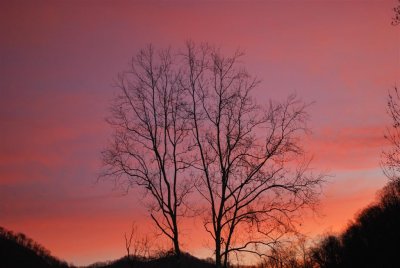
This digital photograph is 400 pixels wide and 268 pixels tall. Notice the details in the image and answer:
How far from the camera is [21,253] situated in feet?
506

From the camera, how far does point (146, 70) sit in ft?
83.5

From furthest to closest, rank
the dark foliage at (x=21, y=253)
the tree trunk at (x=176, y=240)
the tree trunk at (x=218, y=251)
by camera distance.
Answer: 1. the dark foliage at (x=21, y=253)
2. the tree trunk at (x=218, y=251)
3. the tree trunk at (x=176, y=240)

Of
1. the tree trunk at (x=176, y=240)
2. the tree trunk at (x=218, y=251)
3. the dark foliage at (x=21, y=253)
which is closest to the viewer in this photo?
the tree trunk at (x=176, y=240)

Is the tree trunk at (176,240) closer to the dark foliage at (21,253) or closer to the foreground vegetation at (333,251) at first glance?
the foreground vegetation at (333,251)

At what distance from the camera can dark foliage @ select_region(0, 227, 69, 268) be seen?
142625mm

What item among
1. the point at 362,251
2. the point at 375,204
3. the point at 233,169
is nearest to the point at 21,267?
the point at 375,204

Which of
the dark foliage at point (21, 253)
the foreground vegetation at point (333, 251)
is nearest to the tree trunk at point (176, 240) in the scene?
the foreground vegetation at point (333, 251)

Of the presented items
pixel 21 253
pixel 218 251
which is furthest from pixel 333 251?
pixel 21 253

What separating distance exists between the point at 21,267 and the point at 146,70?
135 metres

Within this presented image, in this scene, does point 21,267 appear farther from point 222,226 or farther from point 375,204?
point 222,226

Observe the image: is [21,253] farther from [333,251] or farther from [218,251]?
[218,251]

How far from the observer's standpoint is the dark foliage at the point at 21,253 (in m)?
143

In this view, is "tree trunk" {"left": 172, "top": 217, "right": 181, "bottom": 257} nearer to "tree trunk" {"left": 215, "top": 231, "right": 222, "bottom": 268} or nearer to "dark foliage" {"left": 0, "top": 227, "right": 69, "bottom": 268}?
"tree trunk" {"left": 215, "top": 231, "right": 222, "bottom": 268}

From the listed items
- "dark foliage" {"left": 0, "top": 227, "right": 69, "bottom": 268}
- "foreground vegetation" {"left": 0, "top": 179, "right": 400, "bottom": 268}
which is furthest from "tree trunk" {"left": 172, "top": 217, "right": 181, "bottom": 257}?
"dark foliage" {"left": 0, "top": 227, "right": 69, "bottom": 268}
